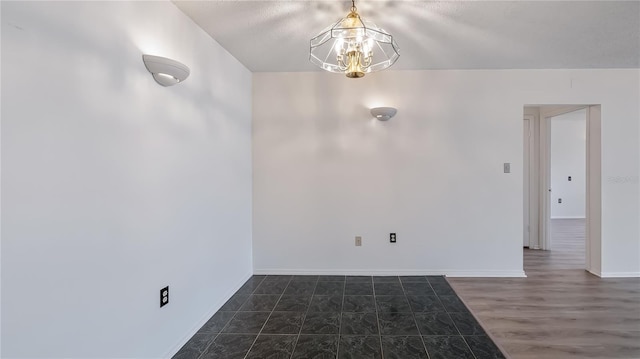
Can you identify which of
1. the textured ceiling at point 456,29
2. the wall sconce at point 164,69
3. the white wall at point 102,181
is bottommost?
the white wall at point 102,181

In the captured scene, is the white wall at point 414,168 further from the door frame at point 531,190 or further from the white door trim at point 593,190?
the door frame at point 531,190

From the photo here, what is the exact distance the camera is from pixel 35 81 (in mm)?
1097

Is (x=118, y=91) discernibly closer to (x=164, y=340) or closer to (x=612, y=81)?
(x=164, y=340)

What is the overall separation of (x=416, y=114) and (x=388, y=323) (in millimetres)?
2222

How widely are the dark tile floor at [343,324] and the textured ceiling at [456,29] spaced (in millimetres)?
2345

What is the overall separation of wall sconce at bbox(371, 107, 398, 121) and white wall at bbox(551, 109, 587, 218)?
6.33 m

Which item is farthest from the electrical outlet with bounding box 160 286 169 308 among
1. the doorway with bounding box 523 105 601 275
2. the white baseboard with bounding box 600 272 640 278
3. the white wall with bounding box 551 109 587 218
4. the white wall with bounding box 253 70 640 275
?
the white wall with bounding box 551 109 587 218

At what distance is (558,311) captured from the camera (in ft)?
7.97

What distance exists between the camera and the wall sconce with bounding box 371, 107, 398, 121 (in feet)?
Answer: 9.98

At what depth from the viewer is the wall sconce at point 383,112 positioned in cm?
304

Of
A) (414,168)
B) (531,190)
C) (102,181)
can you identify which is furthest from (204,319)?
(531,190)

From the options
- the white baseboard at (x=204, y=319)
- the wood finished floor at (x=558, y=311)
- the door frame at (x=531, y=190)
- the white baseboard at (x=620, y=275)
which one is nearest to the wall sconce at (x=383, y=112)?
the wood finished floor at (x=558, y=311)

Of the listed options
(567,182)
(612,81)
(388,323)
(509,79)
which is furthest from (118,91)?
(567,182)

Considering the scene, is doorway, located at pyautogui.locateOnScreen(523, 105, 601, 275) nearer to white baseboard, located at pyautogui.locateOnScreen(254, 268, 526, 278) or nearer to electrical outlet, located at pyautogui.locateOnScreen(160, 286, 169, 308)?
white baseboard, located at pyautogui.locateOnScreen(254, 268, 526, 278)
